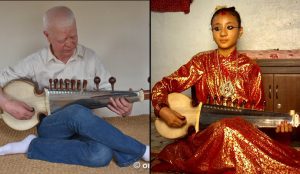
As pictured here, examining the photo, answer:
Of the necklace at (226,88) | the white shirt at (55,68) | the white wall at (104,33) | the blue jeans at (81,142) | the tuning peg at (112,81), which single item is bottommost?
the blue jeans at (81,142)

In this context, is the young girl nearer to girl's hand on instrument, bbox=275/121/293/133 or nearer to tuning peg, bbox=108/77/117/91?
girl's hand on instrument, bbox=275/121/293/133

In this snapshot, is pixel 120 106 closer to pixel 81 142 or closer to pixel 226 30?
pixel 81 142

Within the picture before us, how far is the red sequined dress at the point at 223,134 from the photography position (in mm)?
917

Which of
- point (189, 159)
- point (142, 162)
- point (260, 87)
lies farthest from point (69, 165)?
point (260, 87)

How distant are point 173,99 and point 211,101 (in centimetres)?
→ 11

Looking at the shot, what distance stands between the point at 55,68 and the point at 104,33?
167mm

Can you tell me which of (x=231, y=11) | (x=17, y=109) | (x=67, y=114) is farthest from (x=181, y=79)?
(x=17, y=109)

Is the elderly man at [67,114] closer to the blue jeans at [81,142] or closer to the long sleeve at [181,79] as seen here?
the blue jeans at [81,142]

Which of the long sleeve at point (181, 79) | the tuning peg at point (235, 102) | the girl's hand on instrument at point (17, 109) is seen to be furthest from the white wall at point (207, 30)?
A: the girl's hand on instrument at point (17, 109)

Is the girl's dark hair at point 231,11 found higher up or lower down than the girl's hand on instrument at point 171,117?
higher up

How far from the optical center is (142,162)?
3.36 ft

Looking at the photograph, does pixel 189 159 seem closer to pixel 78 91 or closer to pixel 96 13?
pixel 78 91

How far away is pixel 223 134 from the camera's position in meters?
0.92

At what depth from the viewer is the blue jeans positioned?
0.96 m
